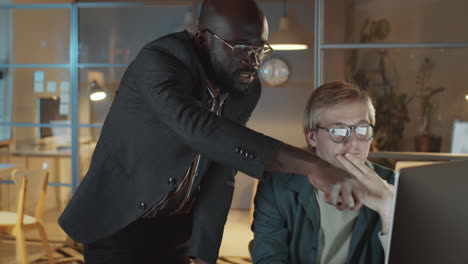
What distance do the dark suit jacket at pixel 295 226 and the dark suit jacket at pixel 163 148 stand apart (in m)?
0.12

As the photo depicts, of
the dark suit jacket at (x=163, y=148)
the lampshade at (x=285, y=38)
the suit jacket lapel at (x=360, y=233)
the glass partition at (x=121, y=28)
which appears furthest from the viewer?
the lampshade at (x=285, y=38)

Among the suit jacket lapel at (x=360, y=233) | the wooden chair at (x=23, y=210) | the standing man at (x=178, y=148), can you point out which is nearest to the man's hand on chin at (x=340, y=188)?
the standing man at (x=178, y=148)

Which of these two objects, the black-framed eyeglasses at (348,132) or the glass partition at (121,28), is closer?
the black-framed eyeglasses at (348,132)

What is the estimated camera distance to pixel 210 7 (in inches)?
50.1

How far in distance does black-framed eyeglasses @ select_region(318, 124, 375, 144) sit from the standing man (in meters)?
0.23

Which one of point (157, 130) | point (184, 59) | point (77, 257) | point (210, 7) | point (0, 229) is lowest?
point (77, 257)

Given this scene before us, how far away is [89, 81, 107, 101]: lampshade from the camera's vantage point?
16.6ft

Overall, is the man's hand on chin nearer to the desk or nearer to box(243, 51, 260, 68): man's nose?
box(243, 51, 260, 68): man's nose

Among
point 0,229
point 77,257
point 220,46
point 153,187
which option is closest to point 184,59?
point 220,46

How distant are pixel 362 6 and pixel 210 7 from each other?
284 centimetres

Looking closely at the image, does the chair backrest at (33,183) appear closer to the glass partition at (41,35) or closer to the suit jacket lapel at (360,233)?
the glass partition at (41,35)

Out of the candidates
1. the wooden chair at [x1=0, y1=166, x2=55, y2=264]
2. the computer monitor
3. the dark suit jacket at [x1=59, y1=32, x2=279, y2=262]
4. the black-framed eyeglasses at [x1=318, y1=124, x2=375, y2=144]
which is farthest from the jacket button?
the wooden chair at [x1=0, y1=166, x2=55, y2=264]

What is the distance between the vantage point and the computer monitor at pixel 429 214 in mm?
676

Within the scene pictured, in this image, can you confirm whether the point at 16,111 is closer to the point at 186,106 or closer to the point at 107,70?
the point at 107,70
